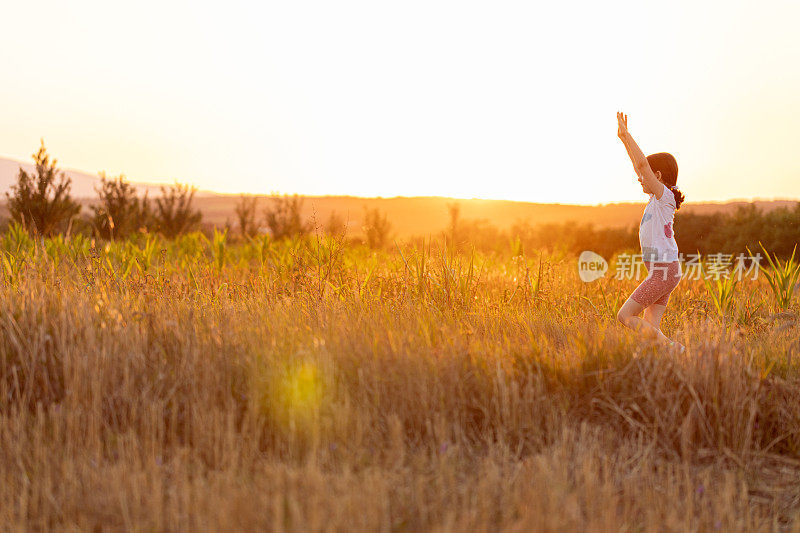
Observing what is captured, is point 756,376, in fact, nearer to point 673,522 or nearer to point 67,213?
point 673,522

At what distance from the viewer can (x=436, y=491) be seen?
2.83m

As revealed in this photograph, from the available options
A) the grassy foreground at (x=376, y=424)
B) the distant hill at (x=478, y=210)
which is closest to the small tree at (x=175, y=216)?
the grassy foreground at (x=376, y=424)

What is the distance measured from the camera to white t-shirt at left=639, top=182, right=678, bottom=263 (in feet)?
16.3

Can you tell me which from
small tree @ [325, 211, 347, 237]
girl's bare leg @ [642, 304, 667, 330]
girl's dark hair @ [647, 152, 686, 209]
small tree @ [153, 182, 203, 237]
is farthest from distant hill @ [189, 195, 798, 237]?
girl's bare leg @ [642, 304, 667, 330]

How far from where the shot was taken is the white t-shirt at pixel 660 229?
16.3 ft

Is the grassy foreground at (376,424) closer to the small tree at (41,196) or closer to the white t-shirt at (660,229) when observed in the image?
the white t-shirt at (660,229)

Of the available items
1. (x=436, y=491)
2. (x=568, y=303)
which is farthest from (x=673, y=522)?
(x=568, y=303)

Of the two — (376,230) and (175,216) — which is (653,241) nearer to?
(376,230)

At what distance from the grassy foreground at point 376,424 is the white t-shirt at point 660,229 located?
689mm

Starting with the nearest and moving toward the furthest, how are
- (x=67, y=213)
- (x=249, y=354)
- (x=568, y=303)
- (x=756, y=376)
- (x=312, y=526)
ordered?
1. (x=312, y=526)
2. (x=756, y=376)
3. (x=249, y=354)
4. (x=568, y=303)
5. (x=67, y=213)

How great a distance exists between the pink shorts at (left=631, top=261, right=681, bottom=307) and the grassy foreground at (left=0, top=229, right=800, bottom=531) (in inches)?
16.4

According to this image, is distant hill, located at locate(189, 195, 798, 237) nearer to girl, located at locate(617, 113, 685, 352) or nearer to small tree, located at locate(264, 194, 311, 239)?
small tree, located at locate(264, 194, 311, 239)

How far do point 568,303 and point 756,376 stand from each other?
9.38 feet

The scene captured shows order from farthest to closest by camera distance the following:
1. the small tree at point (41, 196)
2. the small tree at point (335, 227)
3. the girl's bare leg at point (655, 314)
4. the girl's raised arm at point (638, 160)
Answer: the small tree at point (41, 196) → the small tree at point (335, 227) → the girl's bare leg at point (655, 314) → the girl's raised arm at point (638, 160)
